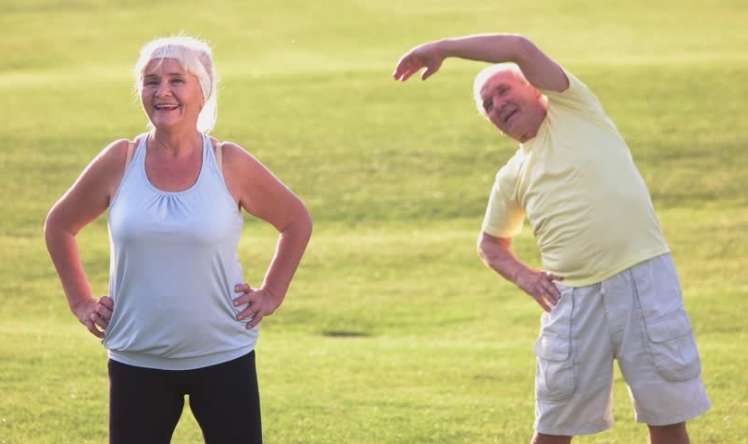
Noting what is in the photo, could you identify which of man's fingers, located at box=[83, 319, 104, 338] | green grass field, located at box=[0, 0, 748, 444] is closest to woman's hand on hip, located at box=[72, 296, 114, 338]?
man's fingers, located at box=[83, 319, 104, 338]

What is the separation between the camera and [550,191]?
18.7ft

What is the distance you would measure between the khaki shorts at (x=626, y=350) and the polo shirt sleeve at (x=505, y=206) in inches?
16.6

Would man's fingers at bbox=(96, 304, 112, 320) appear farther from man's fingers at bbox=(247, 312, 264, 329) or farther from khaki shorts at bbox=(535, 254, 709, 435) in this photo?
khaki shorts at bbox=(535, 254, 709, 435)

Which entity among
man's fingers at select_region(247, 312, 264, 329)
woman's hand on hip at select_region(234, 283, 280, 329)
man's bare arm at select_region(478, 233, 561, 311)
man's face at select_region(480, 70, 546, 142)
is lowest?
man's bare arm at select_region(478, 233, 561, 311)

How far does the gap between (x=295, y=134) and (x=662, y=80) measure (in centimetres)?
561

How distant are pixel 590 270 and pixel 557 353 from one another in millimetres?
351

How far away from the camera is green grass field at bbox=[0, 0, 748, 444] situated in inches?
339

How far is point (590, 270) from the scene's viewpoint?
566 cm

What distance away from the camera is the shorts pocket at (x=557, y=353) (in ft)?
18.7

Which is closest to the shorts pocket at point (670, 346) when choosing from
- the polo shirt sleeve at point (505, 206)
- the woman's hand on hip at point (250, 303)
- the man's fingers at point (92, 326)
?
the polo shirt sleeve at point (505, 206)

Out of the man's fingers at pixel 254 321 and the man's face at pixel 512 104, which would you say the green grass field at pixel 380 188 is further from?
the man's fingers at pixel 254 321

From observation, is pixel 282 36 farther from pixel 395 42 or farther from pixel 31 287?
pixel 31 287

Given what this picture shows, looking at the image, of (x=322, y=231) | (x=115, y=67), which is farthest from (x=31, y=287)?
(x=115, y=67)

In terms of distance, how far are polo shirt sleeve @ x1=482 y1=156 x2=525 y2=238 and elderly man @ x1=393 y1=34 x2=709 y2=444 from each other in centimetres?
8
